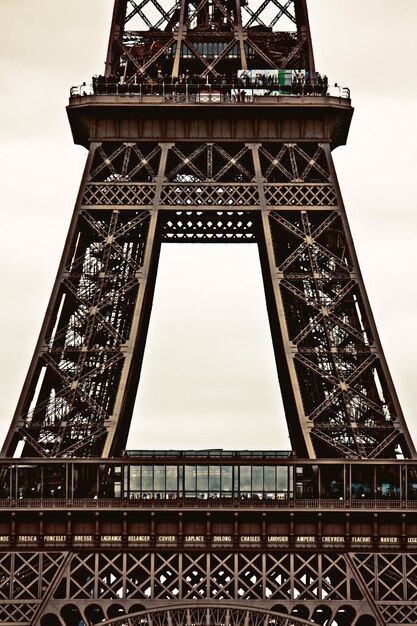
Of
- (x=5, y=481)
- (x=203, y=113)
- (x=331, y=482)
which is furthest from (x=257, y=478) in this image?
(x=203, y=113)

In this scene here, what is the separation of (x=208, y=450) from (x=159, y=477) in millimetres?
3481

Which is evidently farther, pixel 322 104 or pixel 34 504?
pixel 322 104

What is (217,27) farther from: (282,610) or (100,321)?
(282,610)

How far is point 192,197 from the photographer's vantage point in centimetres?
11606

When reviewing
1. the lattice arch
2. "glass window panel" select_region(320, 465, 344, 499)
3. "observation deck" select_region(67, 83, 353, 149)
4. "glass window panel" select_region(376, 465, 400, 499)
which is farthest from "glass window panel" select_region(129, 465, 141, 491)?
"observation deck" select_region(67, 83, 353, 149)

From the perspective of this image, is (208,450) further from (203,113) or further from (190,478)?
(203,113)

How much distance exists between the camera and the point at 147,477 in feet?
358

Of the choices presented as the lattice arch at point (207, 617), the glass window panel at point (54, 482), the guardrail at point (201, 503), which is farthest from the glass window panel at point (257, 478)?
the glass window panel at point (54, 482)

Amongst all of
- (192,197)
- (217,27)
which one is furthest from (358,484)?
(217,27)

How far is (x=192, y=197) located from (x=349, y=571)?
23552 millimetres

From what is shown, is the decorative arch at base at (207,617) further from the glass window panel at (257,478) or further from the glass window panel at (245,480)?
the glass window panel at (257,478)

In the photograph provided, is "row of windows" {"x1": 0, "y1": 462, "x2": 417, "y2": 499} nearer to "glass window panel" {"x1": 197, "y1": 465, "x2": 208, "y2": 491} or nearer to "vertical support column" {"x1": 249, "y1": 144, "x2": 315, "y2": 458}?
"glass window panel" {"x1": 197, "y1": 465, "x2": 208, "y2": 491}

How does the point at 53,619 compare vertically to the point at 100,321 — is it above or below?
below

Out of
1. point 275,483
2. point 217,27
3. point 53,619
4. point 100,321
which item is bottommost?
point 53,619
